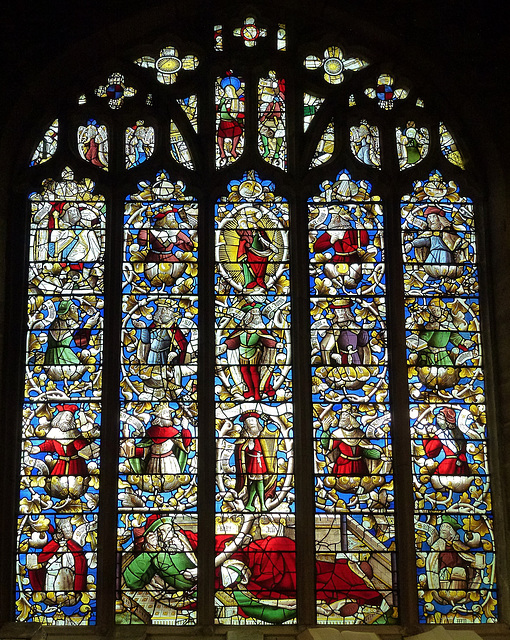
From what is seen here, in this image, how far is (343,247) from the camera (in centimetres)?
633

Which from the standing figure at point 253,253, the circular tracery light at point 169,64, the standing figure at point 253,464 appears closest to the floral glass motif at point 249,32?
the circular tracery light at point 169,64

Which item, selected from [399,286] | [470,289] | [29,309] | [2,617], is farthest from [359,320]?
[2,617]

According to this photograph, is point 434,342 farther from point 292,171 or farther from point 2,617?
point 2,617

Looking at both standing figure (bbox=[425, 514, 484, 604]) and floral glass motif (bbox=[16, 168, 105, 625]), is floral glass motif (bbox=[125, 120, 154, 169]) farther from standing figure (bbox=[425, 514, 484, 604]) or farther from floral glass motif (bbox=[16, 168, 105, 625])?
standing figure (bbox=[425, 514, 484, 604])

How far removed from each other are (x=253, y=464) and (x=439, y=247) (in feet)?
6.52

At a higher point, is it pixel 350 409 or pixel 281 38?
pixel 281 38

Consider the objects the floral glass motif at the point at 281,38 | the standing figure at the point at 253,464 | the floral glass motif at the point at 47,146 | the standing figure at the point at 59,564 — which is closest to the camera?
the standing figure at the point at 59,564

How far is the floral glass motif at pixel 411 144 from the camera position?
655 cm

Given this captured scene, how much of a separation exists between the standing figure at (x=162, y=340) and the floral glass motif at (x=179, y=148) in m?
1.09

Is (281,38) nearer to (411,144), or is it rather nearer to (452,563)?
(411,144)

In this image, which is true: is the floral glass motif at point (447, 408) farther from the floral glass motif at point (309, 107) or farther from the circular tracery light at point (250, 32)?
the circular tracery light at point (250, 32)

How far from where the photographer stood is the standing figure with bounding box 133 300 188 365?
6.09m

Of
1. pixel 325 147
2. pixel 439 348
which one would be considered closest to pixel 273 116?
pixel 325 147

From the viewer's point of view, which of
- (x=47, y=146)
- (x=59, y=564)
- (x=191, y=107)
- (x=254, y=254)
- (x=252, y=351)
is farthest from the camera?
(x=191, y=107)
